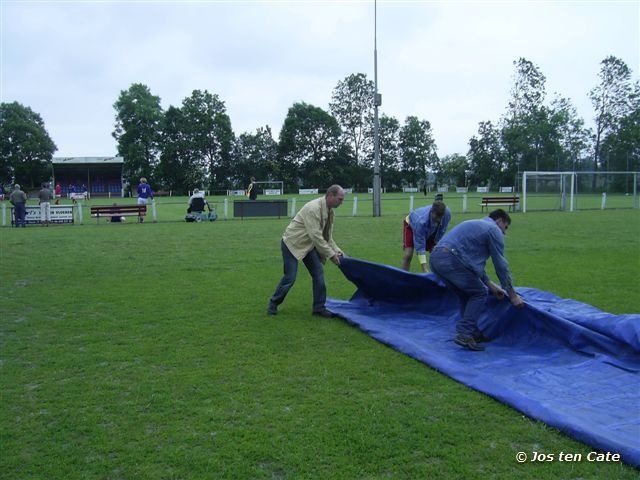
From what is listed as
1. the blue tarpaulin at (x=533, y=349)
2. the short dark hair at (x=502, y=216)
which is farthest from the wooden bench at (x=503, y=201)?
the short dark hair at (x=502, y=216)

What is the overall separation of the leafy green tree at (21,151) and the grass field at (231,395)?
8002cm

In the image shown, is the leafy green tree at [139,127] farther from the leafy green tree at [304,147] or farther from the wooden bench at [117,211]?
the wooden bench at [117,211]

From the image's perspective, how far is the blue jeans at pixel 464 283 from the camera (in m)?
5.73

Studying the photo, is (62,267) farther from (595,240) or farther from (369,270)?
(595,240)

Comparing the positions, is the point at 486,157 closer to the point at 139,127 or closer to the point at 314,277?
the point at 139,127

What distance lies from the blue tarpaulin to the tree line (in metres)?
69.1

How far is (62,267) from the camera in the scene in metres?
11.6

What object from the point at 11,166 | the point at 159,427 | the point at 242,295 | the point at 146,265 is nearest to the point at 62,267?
the point at 146,265

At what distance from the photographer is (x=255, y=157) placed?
81500 millimetres

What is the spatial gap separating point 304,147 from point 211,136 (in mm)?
13747

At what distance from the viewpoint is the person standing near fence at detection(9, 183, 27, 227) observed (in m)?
22.3

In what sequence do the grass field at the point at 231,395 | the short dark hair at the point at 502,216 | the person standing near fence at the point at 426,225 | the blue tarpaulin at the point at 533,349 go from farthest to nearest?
the person standing near fence at the point at 426,225 → the short dark hair at the point at 502,216 → the blue tarpaulin at the point at 533,349 → the grass field at the point at 231,395

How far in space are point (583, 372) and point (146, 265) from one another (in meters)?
9.30

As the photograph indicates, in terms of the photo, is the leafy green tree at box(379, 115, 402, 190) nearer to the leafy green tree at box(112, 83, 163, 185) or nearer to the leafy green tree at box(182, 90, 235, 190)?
the leafy green tree at box(182, 90, 235, 190)
